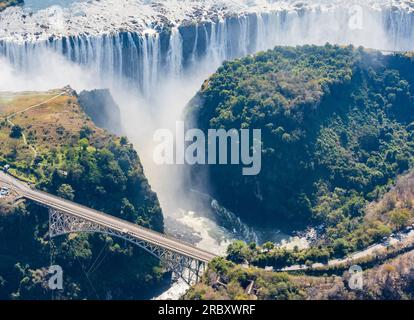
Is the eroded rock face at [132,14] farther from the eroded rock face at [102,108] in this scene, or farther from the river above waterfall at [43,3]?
the eroded rock face at [102,108]

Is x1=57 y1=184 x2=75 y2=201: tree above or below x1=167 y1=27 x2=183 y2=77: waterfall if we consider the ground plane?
below

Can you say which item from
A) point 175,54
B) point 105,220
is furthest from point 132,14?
point 105,220

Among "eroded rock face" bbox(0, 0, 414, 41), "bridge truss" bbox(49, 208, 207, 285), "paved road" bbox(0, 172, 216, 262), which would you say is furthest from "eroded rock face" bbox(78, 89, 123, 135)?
"bridge truss" bbox(49, 208, 207, 285)

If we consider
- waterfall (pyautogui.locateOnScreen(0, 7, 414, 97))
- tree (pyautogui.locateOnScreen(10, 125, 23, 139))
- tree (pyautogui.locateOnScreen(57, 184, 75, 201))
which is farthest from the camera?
waterfall (pyautogui.locateOnScreen(0, 7, 414, 97))

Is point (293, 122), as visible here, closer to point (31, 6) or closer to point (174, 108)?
point (174, 108)

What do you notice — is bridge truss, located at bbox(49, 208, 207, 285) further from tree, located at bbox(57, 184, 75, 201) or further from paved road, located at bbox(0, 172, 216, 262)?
tree, located at bbox(57, 184, 75, 201)

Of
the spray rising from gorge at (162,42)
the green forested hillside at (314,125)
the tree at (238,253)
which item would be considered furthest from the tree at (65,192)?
the green forested hillside at (314,125)
